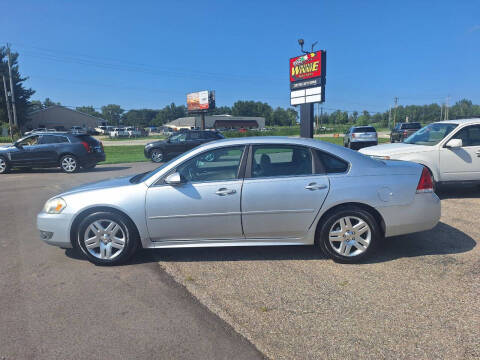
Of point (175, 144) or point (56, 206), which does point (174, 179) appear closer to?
point (56, 206)

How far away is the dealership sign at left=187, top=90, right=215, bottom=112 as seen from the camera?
169ft

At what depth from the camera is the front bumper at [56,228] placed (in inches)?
155

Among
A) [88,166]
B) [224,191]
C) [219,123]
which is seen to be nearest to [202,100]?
[88,166]

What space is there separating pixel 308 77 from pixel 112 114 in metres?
141

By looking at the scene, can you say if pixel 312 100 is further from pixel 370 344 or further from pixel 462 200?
pixel 370 344

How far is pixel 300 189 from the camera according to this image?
3779mm

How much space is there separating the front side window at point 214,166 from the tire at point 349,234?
1228mm

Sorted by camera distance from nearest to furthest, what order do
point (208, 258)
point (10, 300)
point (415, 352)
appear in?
1. point (415, 352)
2. point (10, 300)
3. point (208, 258)

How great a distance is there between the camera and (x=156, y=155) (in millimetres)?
17312

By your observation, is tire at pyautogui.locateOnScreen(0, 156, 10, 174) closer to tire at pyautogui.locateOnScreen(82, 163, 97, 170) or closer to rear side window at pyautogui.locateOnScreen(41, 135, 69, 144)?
rear side window at pyautogui.locateOnScreen(41, 135, 69, 144)

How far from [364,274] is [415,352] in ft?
4.19

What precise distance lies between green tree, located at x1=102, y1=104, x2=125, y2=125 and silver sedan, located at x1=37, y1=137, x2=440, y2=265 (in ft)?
493

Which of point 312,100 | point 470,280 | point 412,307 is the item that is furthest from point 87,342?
point 312,100

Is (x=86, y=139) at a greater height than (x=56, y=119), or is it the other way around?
(x=56, y=119)
